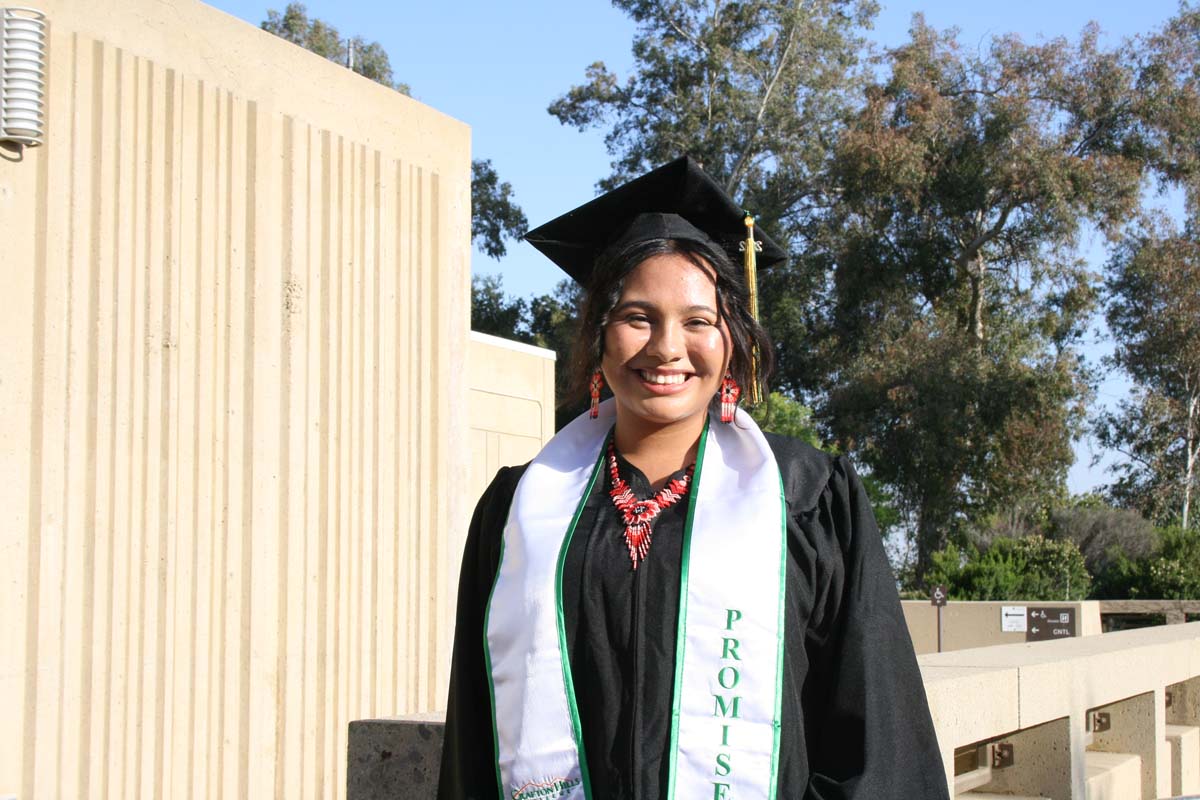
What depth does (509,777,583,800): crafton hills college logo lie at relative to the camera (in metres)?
2.25

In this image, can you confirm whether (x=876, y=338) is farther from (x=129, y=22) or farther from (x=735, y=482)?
(x=735, y=482)

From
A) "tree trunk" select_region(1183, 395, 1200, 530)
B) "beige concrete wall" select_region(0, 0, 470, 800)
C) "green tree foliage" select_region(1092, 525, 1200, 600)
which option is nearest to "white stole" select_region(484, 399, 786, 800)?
"beige concrete wall" select_region(0, 0, 470, 800)

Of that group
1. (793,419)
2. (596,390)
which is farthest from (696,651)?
(793,419)

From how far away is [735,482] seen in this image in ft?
8.02

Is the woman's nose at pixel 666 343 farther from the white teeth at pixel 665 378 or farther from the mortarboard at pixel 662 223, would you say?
the mortarboard at pixel 662 223

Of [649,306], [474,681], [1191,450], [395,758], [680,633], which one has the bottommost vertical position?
[395,758]

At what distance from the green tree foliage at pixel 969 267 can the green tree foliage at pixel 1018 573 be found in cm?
492

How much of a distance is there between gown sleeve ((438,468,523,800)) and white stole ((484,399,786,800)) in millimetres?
91

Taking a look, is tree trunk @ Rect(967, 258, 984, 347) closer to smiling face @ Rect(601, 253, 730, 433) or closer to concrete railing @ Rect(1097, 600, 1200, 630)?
concrete railing @ Rect(1097, 600, 1200, 630)

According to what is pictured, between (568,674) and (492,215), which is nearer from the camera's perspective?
(568,674)

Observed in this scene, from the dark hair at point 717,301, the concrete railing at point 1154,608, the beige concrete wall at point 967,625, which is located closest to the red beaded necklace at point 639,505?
the dark hair at point 717,301

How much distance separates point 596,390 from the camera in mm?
2693

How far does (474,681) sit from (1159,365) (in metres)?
32.4

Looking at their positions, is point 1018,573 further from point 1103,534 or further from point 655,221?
point 655,221
